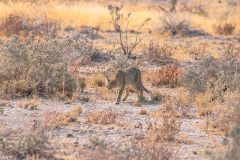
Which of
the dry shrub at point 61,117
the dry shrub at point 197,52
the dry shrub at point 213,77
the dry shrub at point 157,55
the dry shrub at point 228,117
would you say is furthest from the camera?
the dry shrub at point 197,52

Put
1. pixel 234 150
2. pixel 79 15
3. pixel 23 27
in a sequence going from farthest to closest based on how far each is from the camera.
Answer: pixel 79 15, pixel 23 27, pixel 234 150

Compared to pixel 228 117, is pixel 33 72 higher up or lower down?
higher up

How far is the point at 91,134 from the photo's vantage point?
33.1 feet

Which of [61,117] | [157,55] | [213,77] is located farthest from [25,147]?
[157,55]

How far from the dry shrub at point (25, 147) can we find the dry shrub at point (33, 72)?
4211 mm

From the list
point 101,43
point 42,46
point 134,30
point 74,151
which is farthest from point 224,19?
point 74,151

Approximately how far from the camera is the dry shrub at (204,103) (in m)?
12.4

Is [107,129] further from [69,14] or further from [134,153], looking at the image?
[69,14]

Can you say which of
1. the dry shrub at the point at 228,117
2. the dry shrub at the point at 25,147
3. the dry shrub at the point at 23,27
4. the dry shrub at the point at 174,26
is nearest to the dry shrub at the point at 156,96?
the dry shrub at the point at 228,117

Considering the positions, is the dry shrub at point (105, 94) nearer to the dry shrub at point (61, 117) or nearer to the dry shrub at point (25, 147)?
the dry shrub at point (61, 117)

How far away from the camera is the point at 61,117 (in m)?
10.9

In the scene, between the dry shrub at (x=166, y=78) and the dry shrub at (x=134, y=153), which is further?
the dry shrub at (x=166, y=78)

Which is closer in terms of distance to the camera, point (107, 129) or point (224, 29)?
point (107, 129)

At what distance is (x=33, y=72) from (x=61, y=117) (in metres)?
2.82
